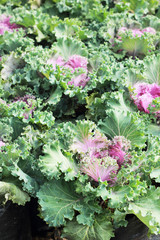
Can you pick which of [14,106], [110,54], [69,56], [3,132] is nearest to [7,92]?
[14,106]

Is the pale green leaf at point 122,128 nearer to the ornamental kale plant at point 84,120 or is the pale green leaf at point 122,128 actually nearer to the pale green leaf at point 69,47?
the ornamental kale plant at point 84,120

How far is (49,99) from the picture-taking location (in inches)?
99.1

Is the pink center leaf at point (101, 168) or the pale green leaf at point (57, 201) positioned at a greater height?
the pink center leaf at point (101, 168)

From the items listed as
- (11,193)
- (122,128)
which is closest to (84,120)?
(122,128)

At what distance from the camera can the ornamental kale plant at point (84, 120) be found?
1865mm

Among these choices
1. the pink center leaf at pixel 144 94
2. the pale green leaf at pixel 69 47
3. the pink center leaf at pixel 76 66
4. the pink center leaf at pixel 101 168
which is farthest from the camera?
the pale green leaf at pixel 69 47

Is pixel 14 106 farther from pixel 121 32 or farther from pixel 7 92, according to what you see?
pixel 121 32

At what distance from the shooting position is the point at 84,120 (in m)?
2.01

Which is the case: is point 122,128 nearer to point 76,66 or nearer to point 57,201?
point 57,201

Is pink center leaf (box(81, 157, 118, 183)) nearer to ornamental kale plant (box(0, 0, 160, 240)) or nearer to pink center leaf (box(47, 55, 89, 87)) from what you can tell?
ornamental kale plant (box(0, 0, 160, 240))

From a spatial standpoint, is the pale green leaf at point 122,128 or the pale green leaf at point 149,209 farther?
the pale green leaf at point 122,128

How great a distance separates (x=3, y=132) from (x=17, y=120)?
17cm

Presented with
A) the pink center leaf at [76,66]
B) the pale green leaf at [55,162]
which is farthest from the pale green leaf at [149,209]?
the pink center leaf at [76,66]

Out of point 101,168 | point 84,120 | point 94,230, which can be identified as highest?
point 84,120
